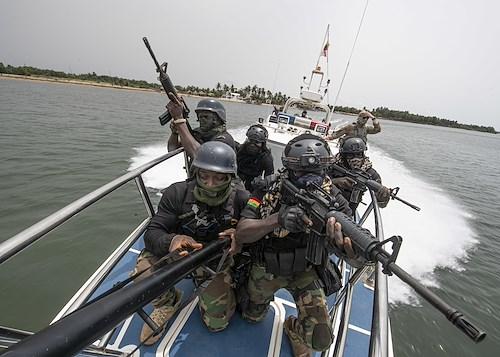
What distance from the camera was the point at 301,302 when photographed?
225cm

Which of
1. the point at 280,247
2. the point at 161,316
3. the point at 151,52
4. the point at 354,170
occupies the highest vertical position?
the point at 151,52

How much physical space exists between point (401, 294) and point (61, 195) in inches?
342

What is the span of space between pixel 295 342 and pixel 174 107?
3.01m

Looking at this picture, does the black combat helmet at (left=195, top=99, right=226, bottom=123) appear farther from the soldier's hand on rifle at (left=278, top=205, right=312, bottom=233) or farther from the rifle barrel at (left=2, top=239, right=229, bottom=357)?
the rifle barrel at (left=2, top=239, right=229, bottom=357)

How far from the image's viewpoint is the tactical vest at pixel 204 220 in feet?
7.54

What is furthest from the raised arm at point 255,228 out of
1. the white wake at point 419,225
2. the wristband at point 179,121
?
the white wake at point 419,225

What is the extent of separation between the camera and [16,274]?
193 inches

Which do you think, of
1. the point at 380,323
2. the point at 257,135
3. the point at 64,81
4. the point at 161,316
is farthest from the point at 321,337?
the point at 64,81

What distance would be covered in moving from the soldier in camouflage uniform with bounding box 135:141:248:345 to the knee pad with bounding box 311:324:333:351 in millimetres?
778

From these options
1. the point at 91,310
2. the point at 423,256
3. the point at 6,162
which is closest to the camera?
the point at 91,310

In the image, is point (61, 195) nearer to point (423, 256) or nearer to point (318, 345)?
point (318, 345)

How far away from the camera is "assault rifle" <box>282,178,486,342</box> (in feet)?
3.02

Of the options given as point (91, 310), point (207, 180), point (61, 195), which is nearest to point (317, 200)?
point (207, 180)

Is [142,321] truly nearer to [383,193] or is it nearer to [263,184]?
[263,184]
